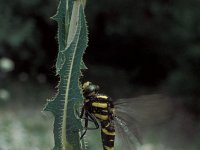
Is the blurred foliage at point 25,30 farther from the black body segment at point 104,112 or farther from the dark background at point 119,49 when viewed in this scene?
the black body segment at point 104,112

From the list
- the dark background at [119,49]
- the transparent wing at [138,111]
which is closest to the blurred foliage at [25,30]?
the dark background at [119,49]

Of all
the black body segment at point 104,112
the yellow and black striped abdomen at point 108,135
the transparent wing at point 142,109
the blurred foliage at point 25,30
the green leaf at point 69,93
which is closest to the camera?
the green leaf at point 69,93

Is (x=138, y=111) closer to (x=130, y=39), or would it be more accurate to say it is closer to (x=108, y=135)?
(x=108, y=135)

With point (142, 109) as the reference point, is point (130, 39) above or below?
above

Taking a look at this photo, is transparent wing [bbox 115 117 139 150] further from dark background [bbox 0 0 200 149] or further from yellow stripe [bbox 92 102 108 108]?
dark background [bbox 0 0 200 149]

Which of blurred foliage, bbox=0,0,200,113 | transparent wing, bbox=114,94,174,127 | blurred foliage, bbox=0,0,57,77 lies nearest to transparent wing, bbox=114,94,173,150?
transparent wing, bbox=114,94,174,127

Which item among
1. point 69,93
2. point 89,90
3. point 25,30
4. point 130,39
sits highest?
point 130,39

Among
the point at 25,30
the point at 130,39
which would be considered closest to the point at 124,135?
the point at 25,30
